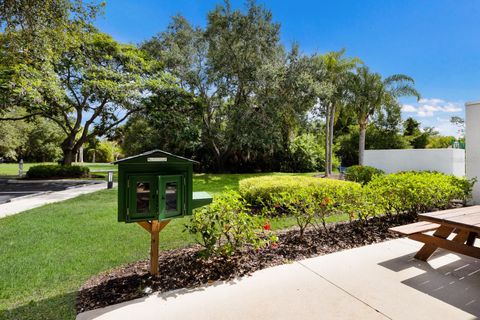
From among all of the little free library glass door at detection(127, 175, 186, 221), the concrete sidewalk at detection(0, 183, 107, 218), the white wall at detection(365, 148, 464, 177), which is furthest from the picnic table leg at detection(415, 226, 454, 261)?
the concrete sidewalk at detection(0, 183, 107, 218)

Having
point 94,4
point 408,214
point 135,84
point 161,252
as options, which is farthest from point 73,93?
point 408,214

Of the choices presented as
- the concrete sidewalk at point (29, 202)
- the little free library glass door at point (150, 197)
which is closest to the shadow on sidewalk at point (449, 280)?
the little free library glass door at point (150, 197)

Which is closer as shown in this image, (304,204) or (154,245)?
(154,245)

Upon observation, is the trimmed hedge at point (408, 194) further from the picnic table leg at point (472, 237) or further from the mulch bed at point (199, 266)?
the picnic table leg at point (472, 237)

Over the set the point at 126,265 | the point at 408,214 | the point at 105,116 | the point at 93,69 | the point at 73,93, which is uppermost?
the point at 93,69

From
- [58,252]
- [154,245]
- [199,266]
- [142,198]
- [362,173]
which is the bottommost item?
[58,252]

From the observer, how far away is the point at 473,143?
274 inches

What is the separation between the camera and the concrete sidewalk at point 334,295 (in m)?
2.23

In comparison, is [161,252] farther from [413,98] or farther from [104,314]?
[413,98]

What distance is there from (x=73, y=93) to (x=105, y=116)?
220 centimetres

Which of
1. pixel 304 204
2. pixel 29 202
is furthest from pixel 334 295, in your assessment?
pixel 29 202

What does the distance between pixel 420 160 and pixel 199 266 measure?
1159cm

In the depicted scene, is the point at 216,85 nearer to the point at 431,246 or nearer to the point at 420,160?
the point at 420,160

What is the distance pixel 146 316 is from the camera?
220 cm
